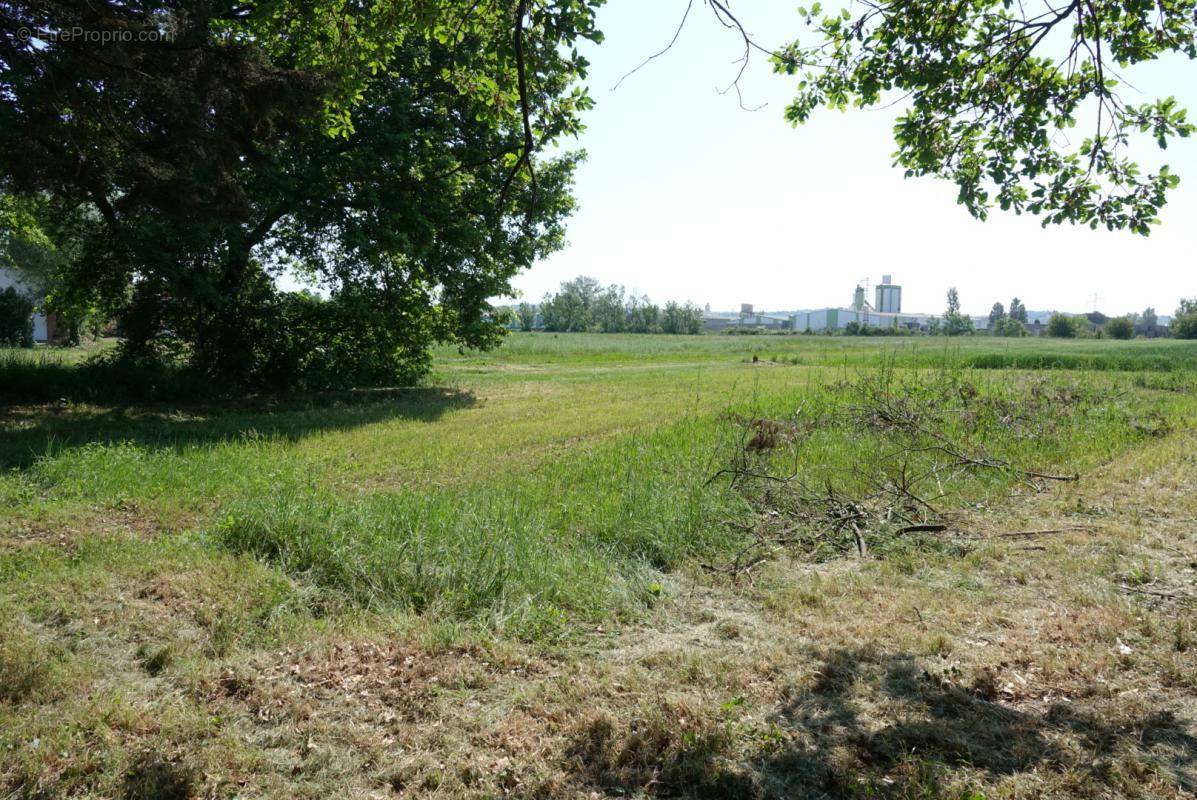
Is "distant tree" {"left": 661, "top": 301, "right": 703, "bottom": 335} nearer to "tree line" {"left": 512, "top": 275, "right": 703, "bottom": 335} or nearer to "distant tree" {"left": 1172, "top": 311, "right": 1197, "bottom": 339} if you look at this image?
"tree line" {"left": 512, "top": 275, "right": 703, "bottom": 335}

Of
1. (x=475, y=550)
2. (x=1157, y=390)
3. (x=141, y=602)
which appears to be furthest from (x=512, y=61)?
(x=1157, y=390)

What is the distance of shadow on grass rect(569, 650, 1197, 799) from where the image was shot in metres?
3.25

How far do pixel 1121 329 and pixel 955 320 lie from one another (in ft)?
102

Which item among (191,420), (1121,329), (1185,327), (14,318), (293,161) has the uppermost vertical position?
(293,161)

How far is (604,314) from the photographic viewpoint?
412 feet

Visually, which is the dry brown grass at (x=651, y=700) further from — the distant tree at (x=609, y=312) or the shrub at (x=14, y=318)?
the distant tree at (x=609, y=312)

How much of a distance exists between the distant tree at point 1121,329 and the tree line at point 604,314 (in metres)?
54.9

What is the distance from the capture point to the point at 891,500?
8250 mm

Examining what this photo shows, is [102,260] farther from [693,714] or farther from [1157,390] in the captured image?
[1157,390]

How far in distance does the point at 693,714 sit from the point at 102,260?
57.1 feet

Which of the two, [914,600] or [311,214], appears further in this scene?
[311,214]

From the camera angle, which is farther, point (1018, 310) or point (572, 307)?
point (1018, 310)

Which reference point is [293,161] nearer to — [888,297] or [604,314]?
[604,314]

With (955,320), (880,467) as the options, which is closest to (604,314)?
(955,320)
